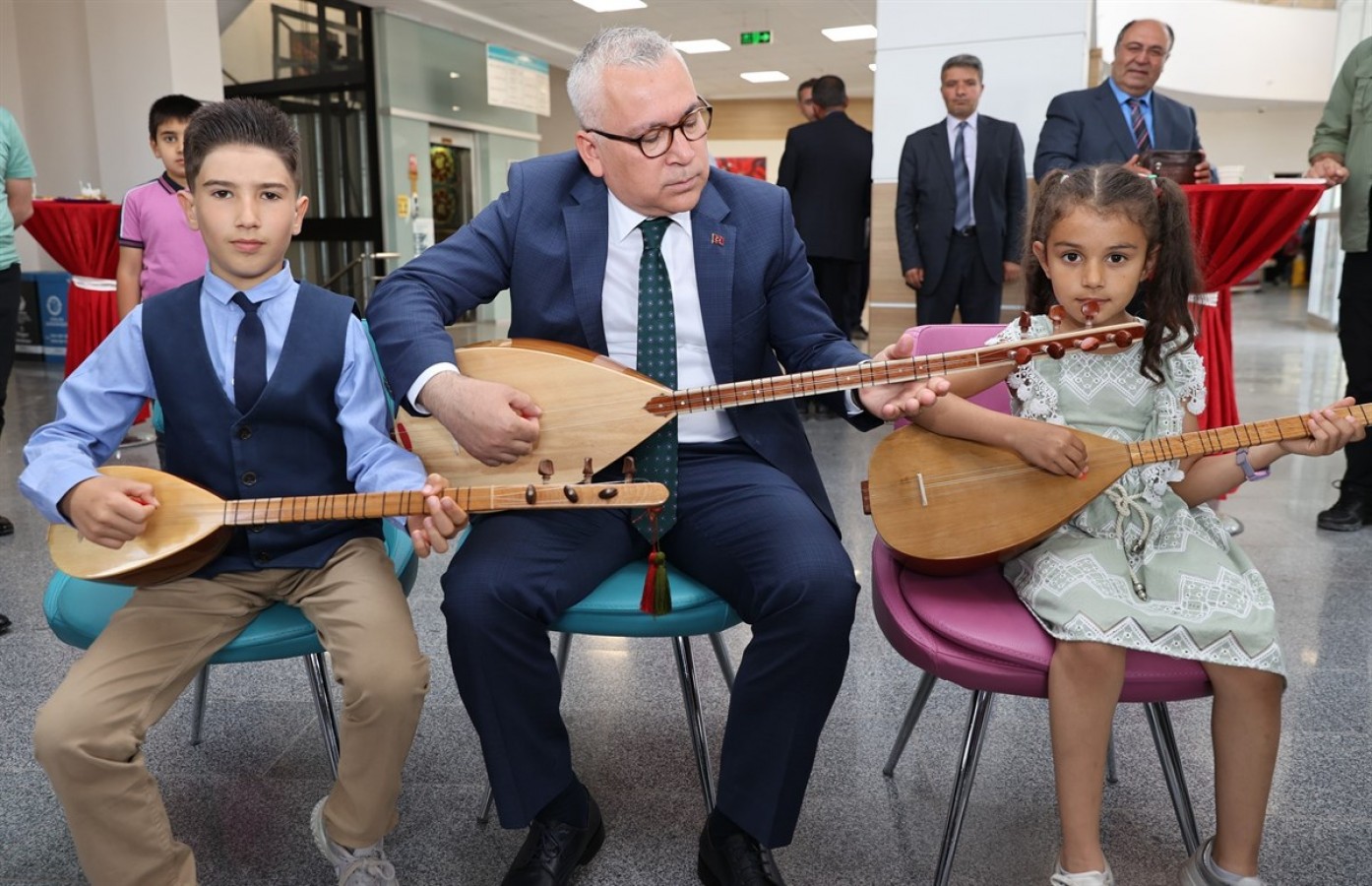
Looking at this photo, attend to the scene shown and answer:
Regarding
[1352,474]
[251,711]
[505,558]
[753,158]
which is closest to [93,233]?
[251,711]

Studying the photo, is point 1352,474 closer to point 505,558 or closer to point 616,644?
point 616,644

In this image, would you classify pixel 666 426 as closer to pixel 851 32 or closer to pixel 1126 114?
pixel 1126 114

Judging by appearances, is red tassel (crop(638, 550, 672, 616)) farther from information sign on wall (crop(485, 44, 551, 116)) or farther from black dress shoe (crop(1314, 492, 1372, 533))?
information sign on wall (crop(485, 44, 551, 116))

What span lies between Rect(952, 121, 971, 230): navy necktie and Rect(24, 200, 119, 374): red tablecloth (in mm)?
4007

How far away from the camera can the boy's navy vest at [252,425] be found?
64.3 inches

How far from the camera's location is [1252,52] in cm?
1627

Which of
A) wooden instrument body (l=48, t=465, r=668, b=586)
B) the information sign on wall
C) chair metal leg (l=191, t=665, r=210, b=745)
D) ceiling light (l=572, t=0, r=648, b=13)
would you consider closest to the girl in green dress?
wooden instrument body (l=48, t=465, r=668, b=586)

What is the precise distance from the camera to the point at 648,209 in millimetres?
1824

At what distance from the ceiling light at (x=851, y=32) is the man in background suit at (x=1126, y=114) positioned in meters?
8.59

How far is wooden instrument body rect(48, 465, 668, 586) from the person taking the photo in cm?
148

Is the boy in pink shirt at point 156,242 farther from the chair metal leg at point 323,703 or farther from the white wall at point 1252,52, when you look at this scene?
the white wall at point 1252,52

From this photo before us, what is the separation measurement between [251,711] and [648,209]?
1479 mm

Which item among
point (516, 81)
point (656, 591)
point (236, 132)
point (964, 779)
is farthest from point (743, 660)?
point (516, 81)

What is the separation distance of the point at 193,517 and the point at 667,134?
0.96 meters
